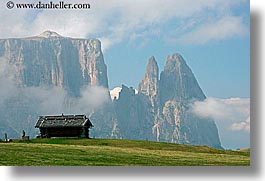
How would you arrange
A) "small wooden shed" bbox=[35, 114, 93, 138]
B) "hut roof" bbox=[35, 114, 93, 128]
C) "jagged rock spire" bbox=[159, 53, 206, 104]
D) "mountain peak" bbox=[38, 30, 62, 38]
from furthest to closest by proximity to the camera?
"small wooden shed" bbox=[35, 114, 93, 138], "hut roof" bbox=[35, 114, 93, 128], "mountain peak" bbox=[38, 30, 62, 38], "jagged rock spire" bbox=[159, 53, 206, 104]

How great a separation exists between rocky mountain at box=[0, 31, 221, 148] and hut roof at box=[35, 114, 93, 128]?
0.34 meters

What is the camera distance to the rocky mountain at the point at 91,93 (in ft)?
57.2

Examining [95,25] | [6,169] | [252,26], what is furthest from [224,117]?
[6,169]

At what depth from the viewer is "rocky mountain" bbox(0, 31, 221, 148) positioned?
687 inches

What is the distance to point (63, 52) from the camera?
17953 millimetres

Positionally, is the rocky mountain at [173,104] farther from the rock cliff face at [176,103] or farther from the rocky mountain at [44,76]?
the rocky mountain at [44,76]

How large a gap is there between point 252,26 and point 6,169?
6573 mm

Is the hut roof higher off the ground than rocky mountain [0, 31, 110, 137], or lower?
lower

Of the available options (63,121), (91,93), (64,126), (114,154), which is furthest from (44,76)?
(64,126)

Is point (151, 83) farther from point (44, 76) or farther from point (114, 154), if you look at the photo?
point (44, 76)

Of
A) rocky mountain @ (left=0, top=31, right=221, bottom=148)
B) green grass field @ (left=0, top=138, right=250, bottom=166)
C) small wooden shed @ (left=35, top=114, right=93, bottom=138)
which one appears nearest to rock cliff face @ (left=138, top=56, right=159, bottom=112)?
rocky mountain @ (left=0, top=31, right=221, bottom=148)

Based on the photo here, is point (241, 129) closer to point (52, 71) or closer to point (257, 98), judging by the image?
point (257, 98)

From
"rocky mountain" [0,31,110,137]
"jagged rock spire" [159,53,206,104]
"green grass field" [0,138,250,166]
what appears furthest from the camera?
"rocky mountain" [0,31,110,137]

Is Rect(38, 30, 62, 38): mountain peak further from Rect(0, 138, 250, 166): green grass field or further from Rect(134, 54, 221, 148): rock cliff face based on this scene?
Rect(0, 138, 250, 166): green grass field
